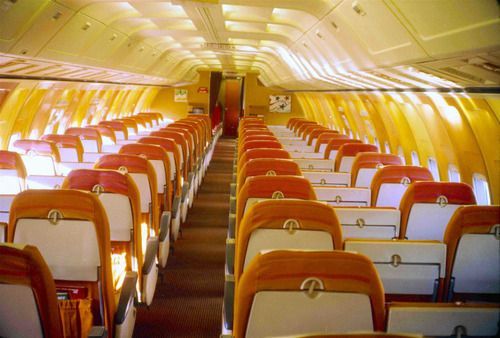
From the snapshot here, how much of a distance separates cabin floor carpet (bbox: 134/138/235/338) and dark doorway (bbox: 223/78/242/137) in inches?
703

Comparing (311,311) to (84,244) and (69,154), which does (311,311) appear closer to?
(84,244)

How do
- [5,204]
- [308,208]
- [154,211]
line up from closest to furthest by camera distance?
[308,208], [5,204], [154,211]

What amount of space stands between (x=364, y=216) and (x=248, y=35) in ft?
22.3

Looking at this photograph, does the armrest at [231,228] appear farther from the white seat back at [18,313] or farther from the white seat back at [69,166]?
the white seat back at [18,313]

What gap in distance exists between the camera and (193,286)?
620 cm

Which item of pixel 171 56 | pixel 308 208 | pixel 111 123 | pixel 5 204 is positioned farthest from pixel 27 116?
pixel 308 208

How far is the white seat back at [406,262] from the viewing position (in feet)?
10.5

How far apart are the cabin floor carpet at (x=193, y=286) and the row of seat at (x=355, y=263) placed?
0.88 meters

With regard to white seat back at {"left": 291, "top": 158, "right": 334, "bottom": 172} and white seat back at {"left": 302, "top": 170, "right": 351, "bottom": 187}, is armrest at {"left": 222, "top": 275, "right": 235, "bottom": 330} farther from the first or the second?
white seat back at {"left": 291, "top": 158, "right": 334, "bottom": 172}

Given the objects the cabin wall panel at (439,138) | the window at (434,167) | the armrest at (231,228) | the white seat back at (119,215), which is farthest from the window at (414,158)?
the white seat back at (119,215)

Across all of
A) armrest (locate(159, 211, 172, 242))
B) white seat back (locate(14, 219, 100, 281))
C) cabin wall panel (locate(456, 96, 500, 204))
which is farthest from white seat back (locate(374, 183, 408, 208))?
white seat back (locate(14, 219, 100, 281))

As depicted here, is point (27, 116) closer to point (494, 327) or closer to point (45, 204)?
point (45, 204)

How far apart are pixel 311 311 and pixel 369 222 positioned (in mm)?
2106

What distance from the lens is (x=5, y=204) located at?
446 centimetres
